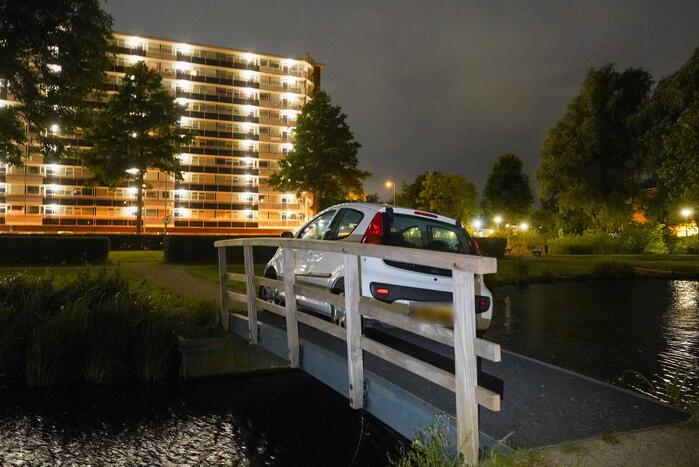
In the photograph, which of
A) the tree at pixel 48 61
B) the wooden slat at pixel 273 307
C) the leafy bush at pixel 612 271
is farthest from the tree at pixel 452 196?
the wooden slat at pixel 273 307

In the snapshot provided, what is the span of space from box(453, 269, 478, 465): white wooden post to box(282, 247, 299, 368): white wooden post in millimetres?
2996

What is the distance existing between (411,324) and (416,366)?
→ 11.5 inches

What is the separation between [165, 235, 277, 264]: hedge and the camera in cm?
2484

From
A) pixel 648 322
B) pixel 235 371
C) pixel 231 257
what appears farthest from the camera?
pixel 231 257

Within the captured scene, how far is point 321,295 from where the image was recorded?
18.0 ft

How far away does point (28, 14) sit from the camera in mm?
17984

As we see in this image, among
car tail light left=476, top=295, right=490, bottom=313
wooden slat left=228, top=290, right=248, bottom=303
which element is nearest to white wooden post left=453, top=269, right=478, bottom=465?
car tail light left=476, top=295, right=490, bottom=313

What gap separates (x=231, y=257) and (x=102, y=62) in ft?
30.5

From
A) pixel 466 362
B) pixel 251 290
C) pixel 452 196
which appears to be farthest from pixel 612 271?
pixel 452 196

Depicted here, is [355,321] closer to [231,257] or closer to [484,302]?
[484,302]

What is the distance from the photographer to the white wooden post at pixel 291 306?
6242 millimetres

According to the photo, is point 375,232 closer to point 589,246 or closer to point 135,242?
point 135,242

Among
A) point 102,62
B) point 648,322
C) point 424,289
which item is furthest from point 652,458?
point 102,62

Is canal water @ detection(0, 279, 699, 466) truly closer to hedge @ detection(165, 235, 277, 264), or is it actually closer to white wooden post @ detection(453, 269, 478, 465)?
white wooden post @ detection(453, 269, 478, 465)
